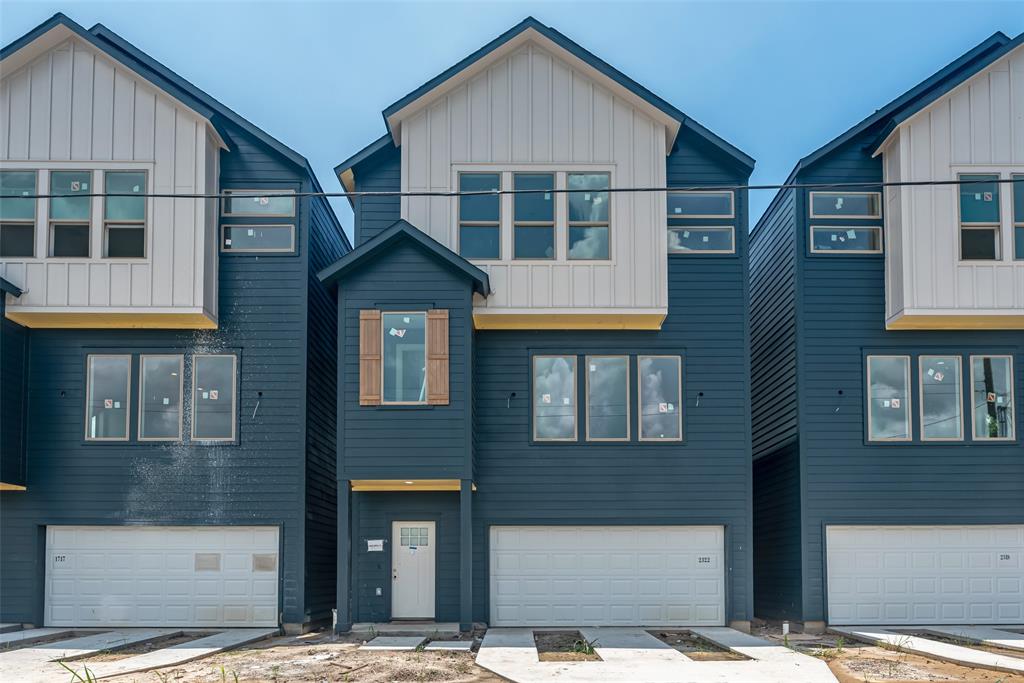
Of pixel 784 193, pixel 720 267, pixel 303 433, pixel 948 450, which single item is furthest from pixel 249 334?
pixel 948 450

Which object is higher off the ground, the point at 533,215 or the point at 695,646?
the point at 533,215

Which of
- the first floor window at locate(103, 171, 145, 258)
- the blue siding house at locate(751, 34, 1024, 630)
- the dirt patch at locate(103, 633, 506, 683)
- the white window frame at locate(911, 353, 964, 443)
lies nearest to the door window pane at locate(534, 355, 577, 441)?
the blue siding house at locate(751, 34, 1024, 630)

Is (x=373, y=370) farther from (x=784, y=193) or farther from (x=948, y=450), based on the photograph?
(x=948, y=450)

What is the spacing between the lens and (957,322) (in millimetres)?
18156

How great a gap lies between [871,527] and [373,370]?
8518 mm

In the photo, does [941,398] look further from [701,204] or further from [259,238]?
[259,238]

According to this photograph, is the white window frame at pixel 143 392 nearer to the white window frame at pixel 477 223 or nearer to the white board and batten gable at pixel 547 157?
the white board and batten gable at pixel 547 157

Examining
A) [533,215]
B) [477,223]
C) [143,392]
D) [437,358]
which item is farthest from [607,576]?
[143,392]

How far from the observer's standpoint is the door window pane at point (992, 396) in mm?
18406

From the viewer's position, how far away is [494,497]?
18312mm

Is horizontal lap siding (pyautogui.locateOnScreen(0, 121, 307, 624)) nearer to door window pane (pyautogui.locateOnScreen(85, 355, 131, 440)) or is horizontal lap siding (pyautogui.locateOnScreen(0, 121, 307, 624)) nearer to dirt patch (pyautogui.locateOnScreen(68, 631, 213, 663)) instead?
door window pane (pyautogui.locateOnScreen(85, 355, 131, 440))

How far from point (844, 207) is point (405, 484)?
8677mm

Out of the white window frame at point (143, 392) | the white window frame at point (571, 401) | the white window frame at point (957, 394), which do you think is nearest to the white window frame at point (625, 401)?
the white window frame at point (571, 401)

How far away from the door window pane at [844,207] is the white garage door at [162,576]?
10558mm
